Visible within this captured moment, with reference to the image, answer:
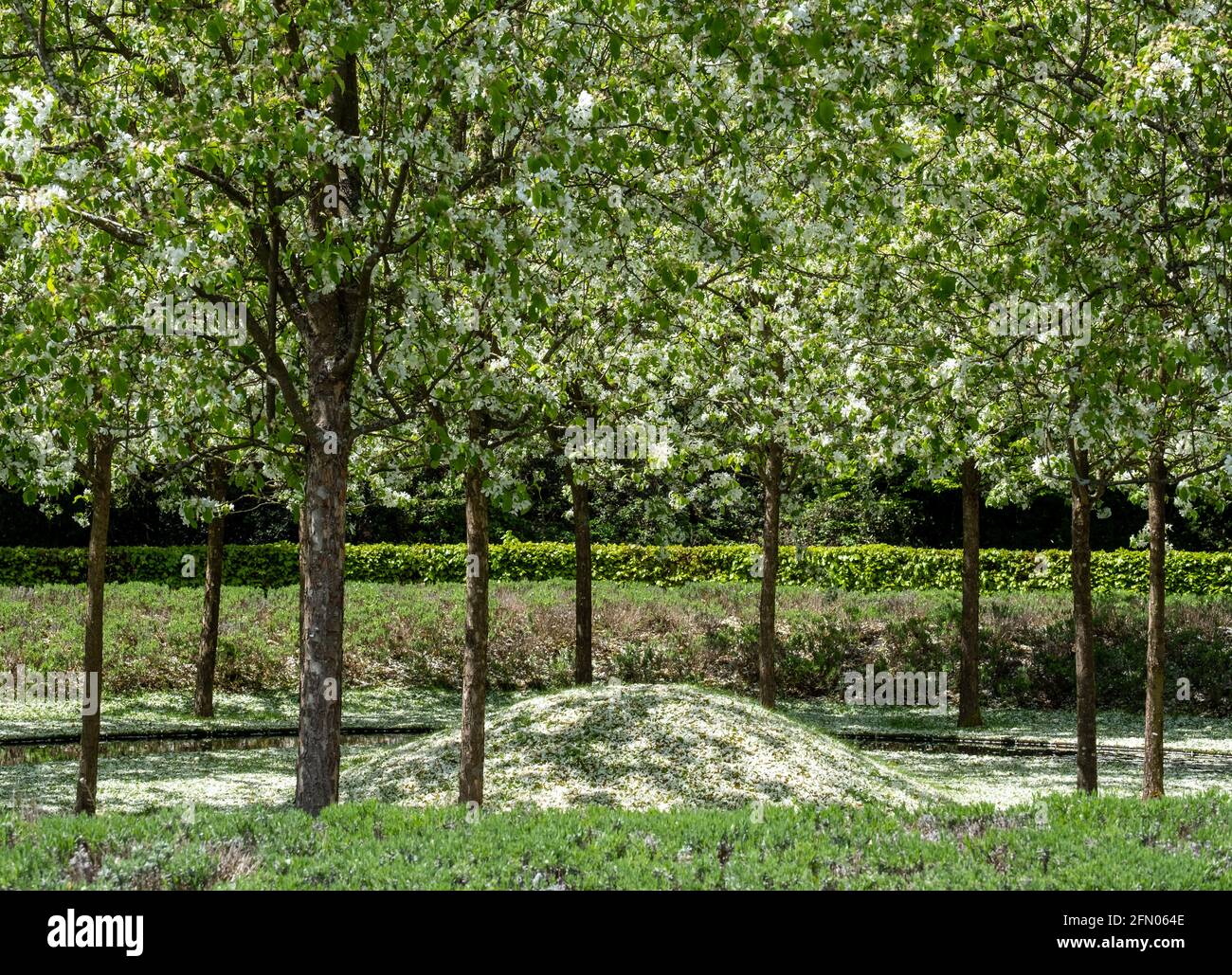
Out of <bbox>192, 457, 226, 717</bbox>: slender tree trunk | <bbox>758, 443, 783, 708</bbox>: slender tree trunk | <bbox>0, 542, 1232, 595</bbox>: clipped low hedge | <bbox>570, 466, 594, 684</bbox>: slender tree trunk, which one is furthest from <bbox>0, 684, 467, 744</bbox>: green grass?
<bbox>0, 542, 1232, 595</bbox>: clipped low hedge

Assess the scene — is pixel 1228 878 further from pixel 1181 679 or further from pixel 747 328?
Answer: pixel 1181 679

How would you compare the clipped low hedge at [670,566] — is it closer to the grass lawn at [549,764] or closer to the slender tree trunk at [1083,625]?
the grass lawn at [549,764]

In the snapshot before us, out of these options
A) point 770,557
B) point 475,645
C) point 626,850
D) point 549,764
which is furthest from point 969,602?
point 626,850

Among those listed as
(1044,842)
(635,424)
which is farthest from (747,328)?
(1044,842)

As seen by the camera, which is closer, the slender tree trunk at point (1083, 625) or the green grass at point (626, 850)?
the green grass at point (626, 850)

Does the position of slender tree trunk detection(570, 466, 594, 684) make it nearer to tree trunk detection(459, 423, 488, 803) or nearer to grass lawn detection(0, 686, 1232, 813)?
grass lawn detection(0, 686, 1232, 813)

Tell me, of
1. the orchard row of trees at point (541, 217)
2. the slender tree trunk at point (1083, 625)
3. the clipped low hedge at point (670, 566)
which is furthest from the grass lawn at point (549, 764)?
the clipped low hedge at point (670, 566)

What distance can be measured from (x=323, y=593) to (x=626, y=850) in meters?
3.29

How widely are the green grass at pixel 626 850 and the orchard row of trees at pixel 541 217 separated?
2232mm

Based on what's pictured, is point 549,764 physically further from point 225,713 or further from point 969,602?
point 969,602

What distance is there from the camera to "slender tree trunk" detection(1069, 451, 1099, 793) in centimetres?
1143

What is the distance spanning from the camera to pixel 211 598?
16.4m

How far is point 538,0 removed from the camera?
892 centimetres

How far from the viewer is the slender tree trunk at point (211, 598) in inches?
633
